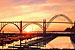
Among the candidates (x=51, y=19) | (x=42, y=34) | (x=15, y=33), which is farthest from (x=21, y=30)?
(x=51, y=19)

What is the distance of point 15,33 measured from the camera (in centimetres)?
9225

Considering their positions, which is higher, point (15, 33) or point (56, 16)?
point (56, 16)

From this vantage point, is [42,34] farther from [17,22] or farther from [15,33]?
[17,22]

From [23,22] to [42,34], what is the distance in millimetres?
21915

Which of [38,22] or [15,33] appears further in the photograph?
[38,22]

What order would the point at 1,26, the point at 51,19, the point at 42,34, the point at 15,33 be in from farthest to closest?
the point at 51,19 < the point at 1,26 < the point at 15,33 < the point at 42,34

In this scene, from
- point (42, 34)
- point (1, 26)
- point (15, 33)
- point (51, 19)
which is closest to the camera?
point (42, 34)

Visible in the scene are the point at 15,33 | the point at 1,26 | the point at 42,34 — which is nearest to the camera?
the point at 42,34

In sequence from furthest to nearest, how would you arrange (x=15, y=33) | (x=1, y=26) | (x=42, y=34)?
(x=1, y=26)
(x=15, y=33)
(x=42, y=34)

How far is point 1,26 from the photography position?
9900 centimetres

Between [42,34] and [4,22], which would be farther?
[4,22]

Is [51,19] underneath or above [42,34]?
above

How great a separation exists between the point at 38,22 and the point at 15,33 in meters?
16.9

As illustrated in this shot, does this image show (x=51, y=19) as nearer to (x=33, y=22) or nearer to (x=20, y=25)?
(x=33, y=22)
